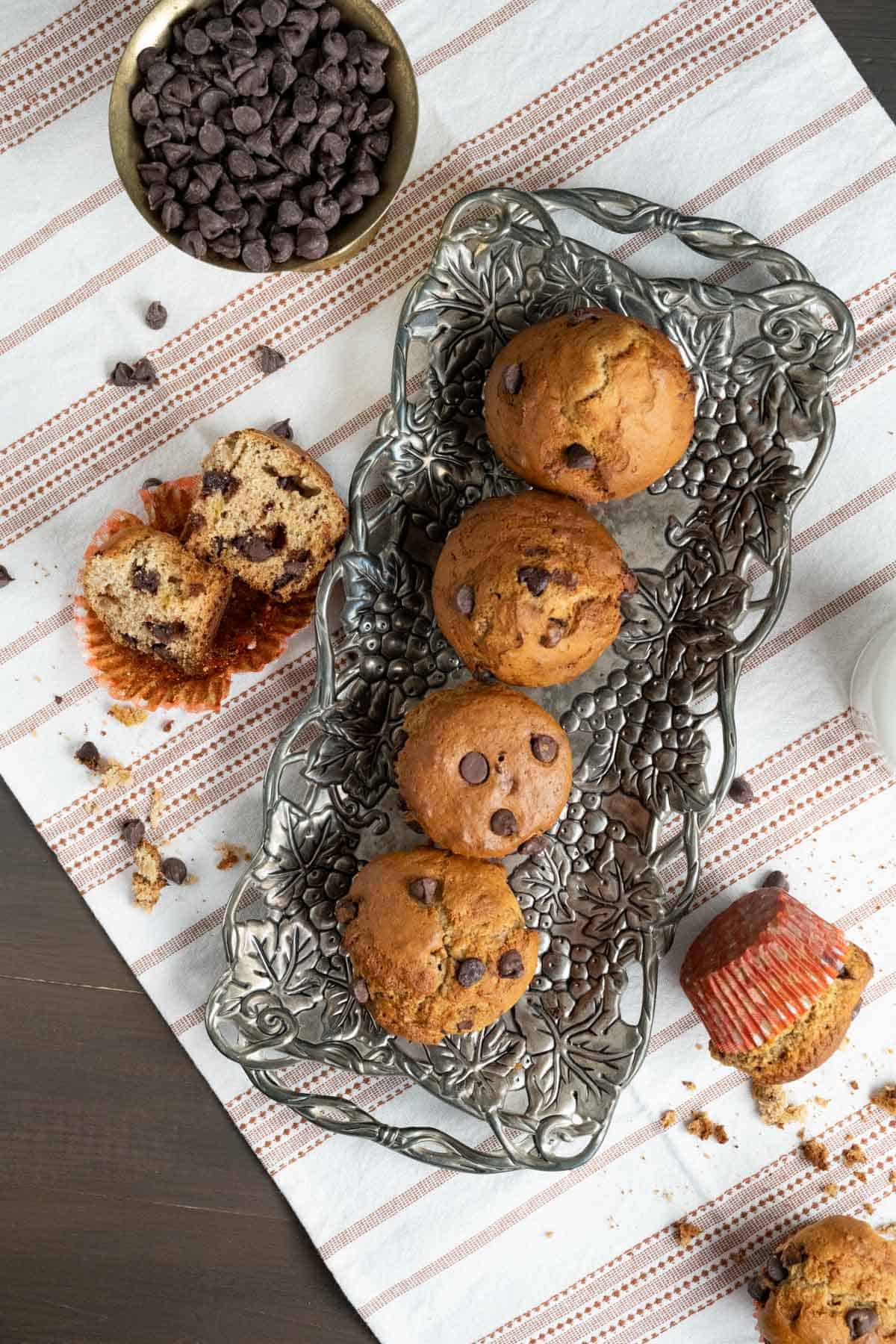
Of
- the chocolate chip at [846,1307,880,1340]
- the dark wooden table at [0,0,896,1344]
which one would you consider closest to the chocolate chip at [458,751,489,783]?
the dark wooden table at [0,0,896,1344]

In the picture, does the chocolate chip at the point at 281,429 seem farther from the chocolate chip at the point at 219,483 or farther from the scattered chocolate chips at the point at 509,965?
the scattered chocolate chips at the point at 509,965

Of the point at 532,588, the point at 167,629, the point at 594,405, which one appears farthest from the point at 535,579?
the point at 167,629

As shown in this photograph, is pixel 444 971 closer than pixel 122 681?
Yes

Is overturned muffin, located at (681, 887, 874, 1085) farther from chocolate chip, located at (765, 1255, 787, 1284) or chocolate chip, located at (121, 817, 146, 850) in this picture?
chocolate chip, located at (121, 817, 146, 850)

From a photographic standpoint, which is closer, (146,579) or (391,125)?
(391,125)

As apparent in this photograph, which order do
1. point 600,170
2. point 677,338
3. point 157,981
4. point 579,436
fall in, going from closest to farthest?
point 579,436, point 677,338, point 600,170, point 157,981

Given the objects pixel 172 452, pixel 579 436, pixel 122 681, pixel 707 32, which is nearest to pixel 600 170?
pixel 707 32

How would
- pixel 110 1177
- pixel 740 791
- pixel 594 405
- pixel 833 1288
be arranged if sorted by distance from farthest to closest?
pixel 110 1177, pixel 740 791, pixel 833 1288, pixel 594 405

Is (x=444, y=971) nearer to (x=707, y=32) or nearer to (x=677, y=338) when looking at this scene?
(x=677, y=338)

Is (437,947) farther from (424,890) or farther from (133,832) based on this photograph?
(133,832)
